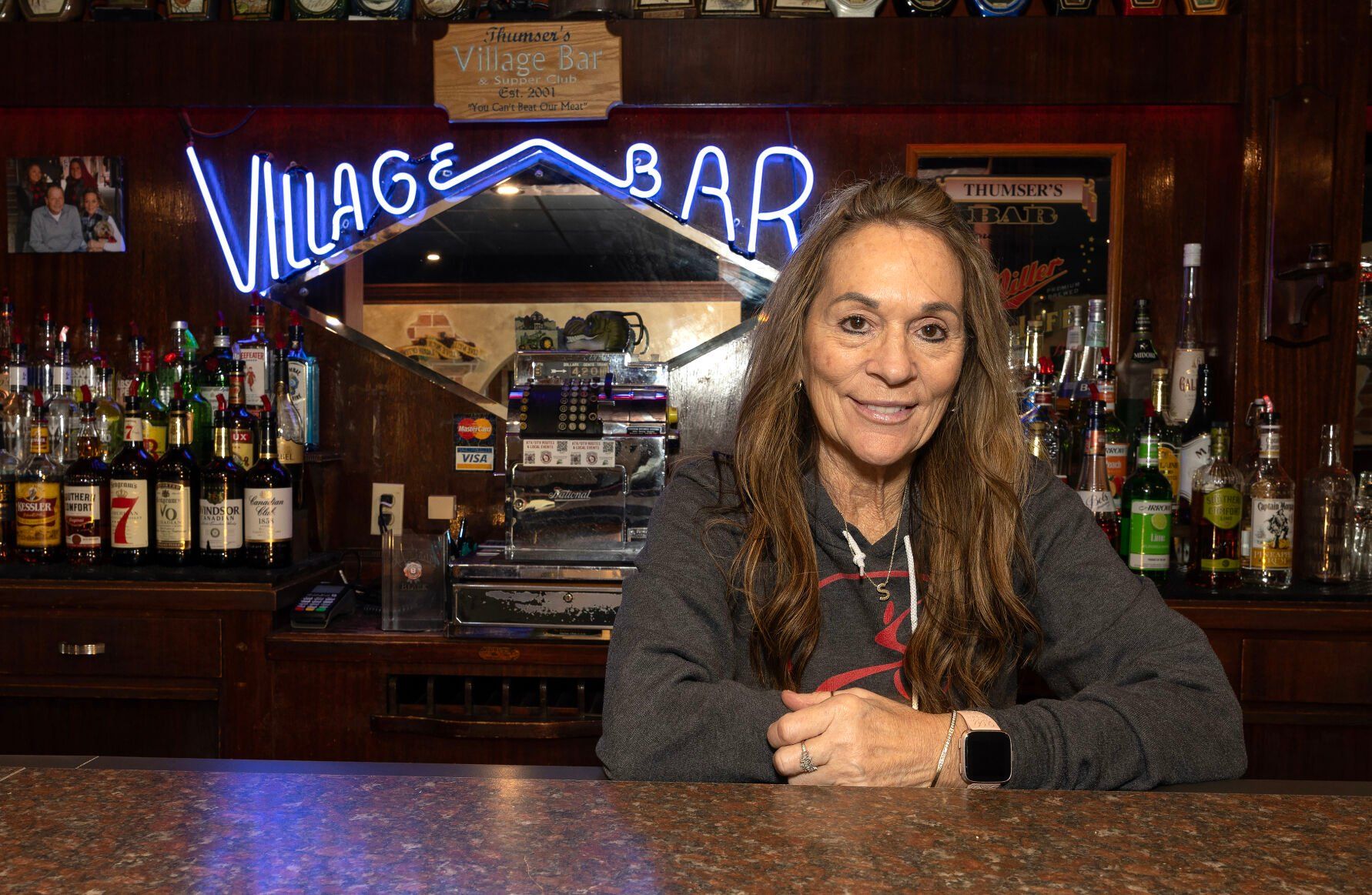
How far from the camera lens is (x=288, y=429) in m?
2.79

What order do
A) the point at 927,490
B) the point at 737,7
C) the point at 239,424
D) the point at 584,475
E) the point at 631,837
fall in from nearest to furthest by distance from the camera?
1. the point at 631,837
2. the point at 927,490
3. the point at 584,475
4. the point at 239,424
5. the point at 737,7

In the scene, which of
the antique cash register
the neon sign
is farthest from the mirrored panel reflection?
the antique cash register

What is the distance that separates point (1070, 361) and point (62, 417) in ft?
8.71

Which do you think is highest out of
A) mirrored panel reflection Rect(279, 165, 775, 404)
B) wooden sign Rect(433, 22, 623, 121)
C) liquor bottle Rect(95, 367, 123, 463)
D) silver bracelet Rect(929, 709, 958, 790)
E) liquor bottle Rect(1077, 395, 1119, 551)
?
wooden sign Rect(433, 22, 623, 121)

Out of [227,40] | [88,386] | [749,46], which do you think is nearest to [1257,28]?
[749,46]

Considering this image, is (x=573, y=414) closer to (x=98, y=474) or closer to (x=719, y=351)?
(x=719, y=351)

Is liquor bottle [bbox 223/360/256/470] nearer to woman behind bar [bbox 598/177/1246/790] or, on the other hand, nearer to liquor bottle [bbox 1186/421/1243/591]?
woman behind bar [bbox 598/177/1246/790]

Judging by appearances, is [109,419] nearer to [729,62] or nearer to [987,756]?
[729,62]

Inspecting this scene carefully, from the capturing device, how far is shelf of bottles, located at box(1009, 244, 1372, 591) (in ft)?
7.84

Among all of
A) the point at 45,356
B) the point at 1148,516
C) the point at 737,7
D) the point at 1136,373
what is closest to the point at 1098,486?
the point at 1148,516

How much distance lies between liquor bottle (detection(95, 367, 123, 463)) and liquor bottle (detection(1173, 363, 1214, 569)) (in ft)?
8.94

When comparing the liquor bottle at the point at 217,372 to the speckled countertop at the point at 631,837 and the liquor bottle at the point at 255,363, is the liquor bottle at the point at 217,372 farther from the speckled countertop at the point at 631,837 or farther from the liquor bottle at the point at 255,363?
the speckled countertop at the point at 631,837

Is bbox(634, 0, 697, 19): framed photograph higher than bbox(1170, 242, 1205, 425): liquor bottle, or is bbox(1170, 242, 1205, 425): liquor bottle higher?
bbox(634, 0, 697, 19): framed photograph

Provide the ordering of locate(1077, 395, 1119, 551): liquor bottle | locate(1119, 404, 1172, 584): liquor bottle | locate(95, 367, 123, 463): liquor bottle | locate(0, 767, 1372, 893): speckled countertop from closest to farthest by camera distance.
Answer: locate(0, 767, 1372, 893): speckled countertop → locate(1119, 404, 1172, 584): liquor bottle → locate(1077, 395, 1119, 551): liquor bottle → locate(95, 367, 123, 463): liquor bottle
